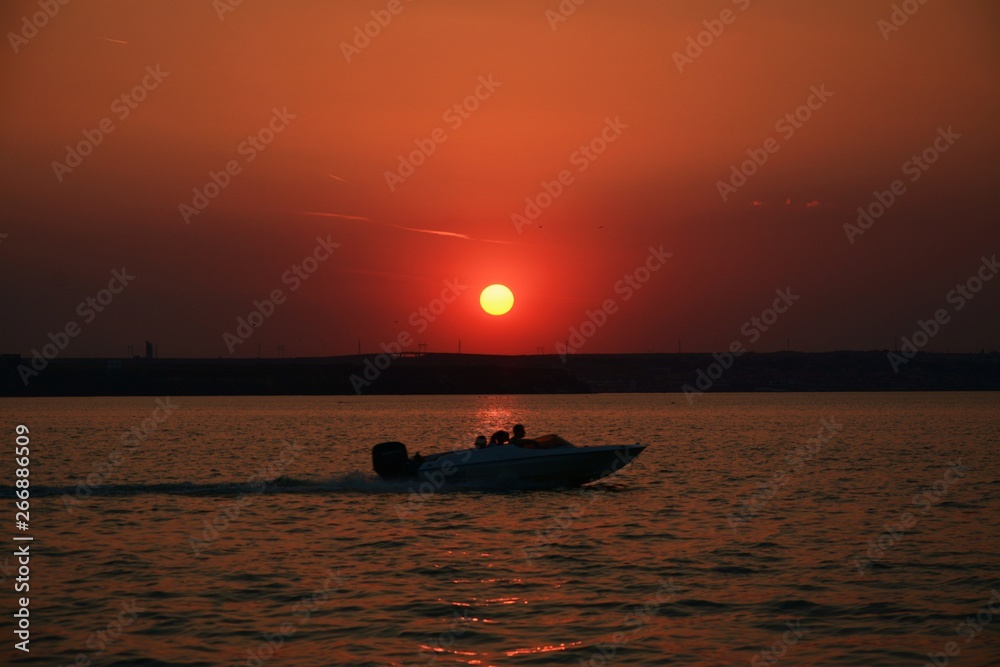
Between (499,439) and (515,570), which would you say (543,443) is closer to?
(499,439)

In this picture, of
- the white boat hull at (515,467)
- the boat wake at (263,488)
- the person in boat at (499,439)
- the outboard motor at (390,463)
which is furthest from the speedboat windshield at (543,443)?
the outboard motor at (390,463)

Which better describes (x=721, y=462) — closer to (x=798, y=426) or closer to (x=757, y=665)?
(x=757, y=665)

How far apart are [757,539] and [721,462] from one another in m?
25.8

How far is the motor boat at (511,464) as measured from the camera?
36.6 metres

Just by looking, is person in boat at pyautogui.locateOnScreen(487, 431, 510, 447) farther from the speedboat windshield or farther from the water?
the water

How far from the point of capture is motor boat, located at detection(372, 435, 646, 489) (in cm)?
3659

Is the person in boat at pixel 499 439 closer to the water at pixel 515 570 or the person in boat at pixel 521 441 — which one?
the person in boat at pixel 521 441

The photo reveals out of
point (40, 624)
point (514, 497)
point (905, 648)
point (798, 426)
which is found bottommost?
point (905, 648)

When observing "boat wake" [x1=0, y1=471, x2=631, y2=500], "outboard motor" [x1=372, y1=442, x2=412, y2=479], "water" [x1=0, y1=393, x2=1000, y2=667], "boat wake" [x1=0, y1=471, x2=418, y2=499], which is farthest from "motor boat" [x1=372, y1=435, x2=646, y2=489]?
"water" [x1=0, y1=393, x2=1000, y2=667]

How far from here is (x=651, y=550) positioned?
2397 cm

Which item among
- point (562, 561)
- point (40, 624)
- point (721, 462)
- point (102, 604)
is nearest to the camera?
point (40, 624)

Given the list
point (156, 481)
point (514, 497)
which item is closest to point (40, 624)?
point (514, 497)

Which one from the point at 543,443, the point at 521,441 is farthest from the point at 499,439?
the point at 543,443

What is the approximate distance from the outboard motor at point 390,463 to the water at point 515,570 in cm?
62
